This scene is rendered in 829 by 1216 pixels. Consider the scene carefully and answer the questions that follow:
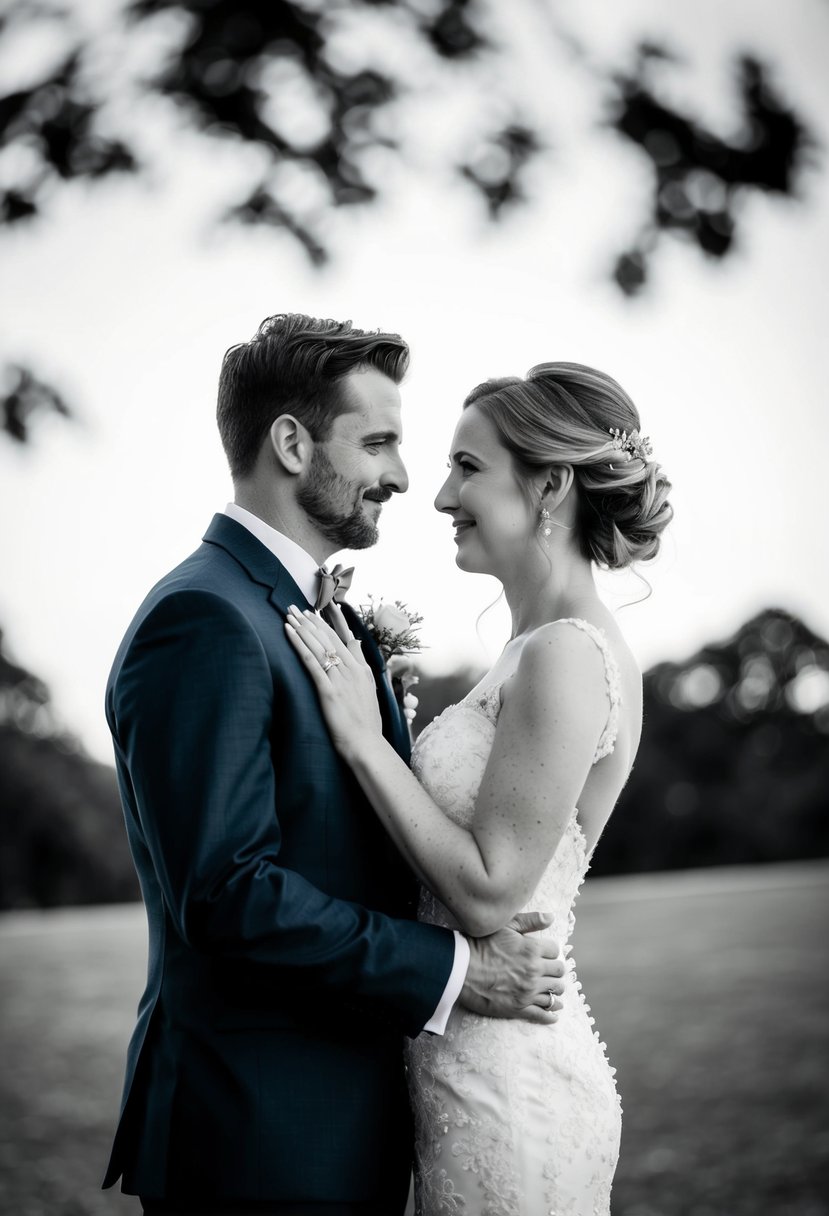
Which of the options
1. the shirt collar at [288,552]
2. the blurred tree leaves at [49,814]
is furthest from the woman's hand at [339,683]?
the blurred tree leaves at [49,814]

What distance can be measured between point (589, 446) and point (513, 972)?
4.94 ft

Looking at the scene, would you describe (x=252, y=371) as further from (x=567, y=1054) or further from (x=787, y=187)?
(x=567, y=1054)

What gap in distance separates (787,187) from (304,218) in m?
1.28

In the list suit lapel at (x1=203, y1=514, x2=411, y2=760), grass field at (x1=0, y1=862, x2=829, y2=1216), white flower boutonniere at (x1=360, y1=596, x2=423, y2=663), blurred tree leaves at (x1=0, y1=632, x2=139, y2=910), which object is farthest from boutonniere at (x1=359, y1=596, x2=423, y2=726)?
blurred tree leaves at (x1=0, y1=632, x2=139, y2=910)

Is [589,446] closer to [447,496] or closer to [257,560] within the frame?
[447,496]

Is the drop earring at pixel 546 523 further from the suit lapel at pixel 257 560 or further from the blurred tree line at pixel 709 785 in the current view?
the blurred tree line at pixel 709 785

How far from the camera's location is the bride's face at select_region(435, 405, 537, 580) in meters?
3.96

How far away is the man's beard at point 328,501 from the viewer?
3.62 m

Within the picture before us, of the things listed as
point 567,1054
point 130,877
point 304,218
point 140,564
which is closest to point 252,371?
point 304,218

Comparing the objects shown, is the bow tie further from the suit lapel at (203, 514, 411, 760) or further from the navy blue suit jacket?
the navy blue suit jacket

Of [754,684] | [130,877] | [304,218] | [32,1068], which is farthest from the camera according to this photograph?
[754,684]

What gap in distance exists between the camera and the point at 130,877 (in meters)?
23.3

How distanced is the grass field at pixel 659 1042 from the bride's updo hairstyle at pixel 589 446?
9598mm

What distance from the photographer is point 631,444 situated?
402 centimetres
